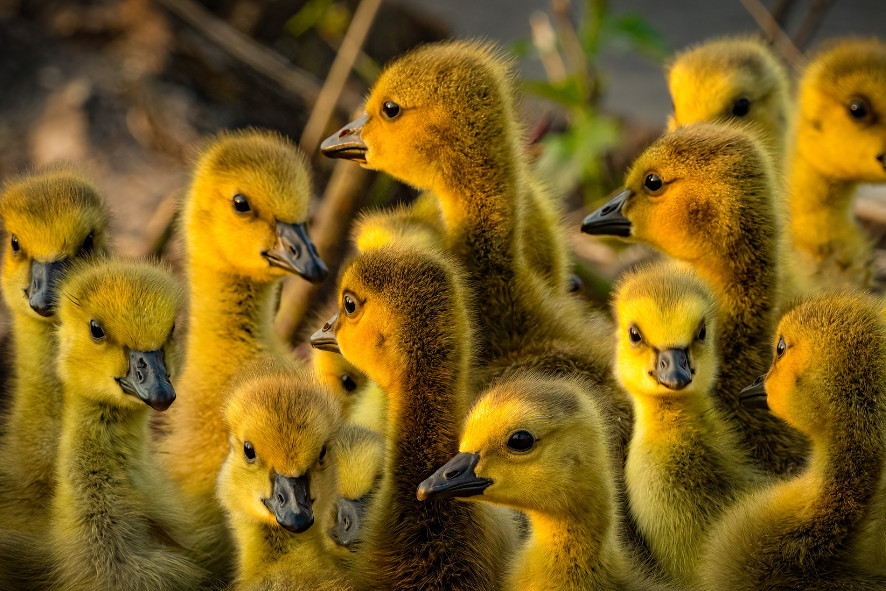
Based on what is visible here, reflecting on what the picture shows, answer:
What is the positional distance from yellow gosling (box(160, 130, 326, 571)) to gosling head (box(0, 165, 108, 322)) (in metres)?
0.26

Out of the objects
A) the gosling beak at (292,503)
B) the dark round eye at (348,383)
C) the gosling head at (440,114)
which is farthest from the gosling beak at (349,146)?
the gosling beak at (292,503)

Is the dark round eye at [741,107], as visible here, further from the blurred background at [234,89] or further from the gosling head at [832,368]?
the gosling head at [832,368]

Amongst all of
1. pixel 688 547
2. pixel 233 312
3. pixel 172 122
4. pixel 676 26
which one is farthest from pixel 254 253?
pixel 676 26

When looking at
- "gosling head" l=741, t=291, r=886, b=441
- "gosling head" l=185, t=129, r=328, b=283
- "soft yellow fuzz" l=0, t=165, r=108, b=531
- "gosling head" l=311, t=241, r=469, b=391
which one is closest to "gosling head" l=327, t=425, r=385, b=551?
"gosling head" l=311, t=241, r=469, b=391

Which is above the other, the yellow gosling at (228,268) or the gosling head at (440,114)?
the gosling head at (440,114)

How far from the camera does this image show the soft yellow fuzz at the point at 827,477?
74.0 inches

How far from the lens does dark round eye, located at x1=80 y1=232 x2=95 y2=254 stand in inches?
97.5

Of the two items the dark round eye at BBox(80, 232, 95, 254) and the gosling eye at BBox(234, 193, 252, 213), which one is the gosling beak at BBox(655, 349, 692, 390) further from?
the dark round eye at BBox(80, 232, 95, 254)

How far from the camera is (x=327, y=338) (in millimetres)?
2316

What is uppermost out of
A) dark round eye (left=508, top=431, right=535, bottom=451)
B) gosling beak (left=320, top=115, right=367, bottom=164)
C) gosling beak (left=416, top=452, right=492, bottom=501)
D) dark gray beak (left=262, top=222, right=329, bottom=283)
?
gosling beak (left=320, top=115, right=367, bottom=164)

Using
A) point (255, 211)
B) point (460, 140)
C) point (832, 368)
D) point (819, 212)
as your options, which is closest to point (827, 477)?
point (832, 368)

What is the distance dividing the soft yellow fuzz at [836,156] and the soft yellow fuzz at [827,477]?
3.42ft

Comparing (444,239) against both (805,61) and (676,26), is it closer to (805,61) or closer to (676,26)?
(805,61)

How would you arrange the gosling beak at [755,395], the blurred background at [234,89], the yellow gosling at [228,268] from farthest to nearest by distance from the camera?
the blurred background at [234,89]
the yellow gosling at [228,268]
the gosling beak at [755,395]
